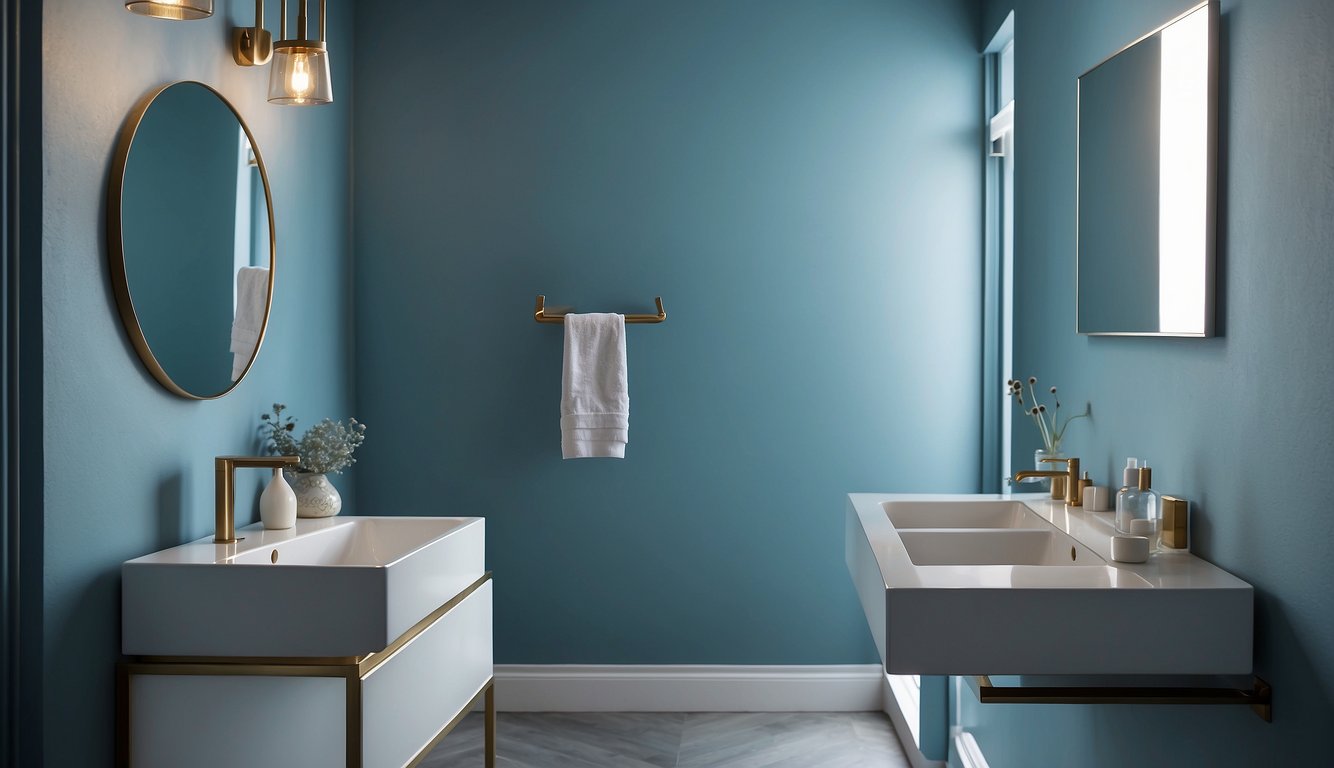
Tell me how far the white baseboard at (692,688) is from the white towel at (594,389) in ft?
2.47

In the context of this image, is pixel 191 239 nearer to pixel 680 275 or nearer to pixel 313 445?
pixel 313 445

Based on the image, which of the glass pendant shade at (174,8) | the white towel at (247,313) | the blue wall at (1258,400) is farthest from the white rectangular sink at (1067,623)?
the white towel at (247,313)

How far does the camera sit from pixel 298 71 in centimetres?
242

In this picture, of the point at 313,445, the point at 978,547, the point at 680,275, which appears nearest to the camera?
the point at 978,547

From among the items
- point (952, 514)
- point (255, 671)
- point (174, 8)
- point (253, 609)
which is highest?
point (174, 8)

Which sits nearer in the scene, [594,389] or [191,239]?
[191,239]

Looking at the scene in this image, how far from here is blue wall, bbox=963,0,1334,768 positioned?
1412mm

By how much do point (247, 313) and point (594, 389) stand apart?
111 centimetres

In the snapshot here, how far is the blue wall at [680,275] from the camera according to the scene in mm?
3441

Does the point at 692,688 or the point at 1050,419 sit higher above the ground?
the point at 1050,419

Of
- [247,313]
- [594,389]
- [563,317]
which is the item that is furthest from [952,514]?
[247,313]

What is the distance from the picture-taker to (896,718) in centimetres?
333

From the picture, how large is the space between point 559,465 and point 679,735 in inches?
35.9

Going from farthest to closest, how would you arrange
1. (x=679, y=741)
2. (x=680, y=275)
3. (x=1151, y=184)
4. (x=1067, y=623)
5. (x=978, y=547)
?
(x=680, y=275)
(x=679, y=741)
(x=978, y=547)
(x=1151, y=184)
(x=1067, y=623)
